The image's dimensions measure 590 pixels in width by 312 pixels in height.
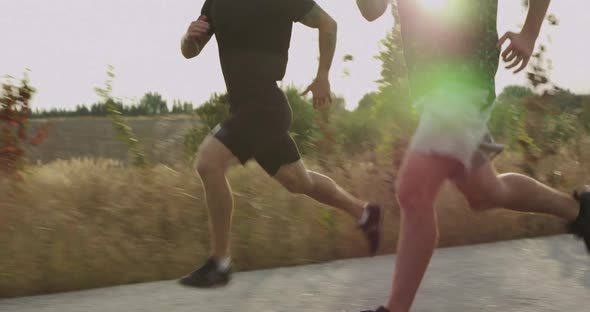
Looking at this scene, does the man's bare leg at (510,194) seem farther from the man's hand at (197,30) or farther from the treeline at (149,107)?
the treeline at (149,107)

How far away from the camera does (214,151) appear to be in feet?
13.1

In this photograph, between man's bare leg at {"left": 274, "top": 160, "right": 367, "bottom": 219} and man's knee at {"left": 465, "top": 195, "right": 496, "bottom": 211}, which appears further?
man's bare leg at {"left": 274, "top": 160, "right": 367, "bottom": 219}

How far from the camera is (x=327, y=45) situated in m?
4.20

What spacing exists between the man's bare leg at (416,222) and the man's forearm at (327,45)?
1358 mm

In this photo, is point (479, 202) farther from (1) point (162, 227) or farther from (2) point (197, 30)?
(1) point (162, 227)

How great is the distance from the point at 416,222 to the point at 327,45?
1.53m

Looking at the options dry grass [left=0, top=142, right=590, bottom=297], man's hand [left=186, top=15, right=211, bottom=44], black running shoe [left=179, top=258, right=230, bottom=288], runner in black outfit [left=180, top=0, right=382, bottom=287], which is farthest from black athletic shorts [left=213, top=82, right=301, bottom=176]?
dry grass [left=0, top=142, right=590, bottom=297]

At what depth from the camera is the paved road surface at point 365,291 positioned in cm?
357

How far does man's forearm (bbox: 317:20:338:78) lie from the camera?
4.18 m

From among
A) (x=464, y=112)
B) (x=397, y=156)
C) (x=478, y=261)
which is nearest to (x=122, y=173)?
(x=397, y=156)

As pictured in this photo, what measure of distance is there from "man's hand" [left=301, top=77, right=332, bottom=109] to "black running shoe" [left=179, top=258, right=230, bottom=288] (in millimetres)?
975

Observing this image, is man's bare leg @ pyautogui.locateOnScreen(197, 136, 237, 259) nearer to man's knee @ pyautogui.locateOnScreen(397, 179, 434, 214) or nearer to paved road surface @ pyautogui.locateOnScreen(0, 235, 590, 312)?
paved road surface @ pyautogui.locateOnScreen(0, 235, 590, 312)

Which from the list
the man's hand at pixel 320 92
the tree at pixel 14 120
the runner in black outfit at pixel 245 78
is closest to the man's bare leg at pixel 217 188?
the runner in black outfit at pixel 245 78

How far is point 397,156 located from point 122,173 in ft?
7.57
